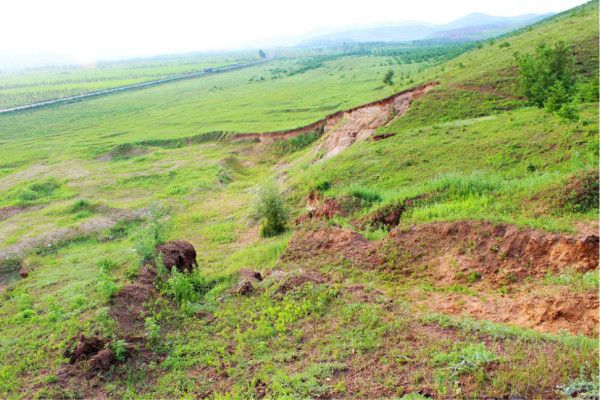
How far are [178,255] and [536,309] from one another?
12043 millimetres

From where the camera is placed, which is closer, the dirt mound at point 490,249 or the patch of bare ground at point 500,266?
the patch of bare ground at point 500,266

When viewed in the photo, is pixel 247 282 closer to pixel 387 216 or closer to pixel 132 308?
pixel 132 308

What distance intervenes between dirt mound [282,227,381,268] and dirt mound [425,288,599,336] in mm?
3331

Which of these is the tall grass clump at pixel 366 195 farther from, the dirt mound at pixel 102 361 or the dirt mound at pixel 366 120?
the dirt mound at pixel 366 120

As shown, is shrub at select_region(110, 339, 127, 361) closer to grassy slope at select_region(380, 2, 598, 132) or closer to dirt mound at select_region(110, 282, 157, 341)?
dirt mound at select_region(110, 282, 157, 341)

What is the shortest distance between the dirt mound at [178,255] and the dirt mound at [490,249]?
24.8 ft

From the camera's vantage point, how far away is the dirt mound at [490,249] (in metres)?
11.1

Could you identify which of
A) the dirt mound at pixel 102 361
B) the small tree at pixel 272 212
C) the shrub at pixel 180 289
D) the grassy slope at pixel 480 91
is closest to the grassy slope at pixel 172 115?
the grassy slope at pixel 480 91

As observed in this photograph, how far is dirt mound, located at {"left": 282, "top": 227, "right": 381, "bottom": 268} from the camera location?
47.2ft

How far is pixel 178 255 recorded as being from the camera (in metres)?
16.8

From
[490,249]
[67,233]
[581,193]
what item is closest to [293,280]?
[490,249]

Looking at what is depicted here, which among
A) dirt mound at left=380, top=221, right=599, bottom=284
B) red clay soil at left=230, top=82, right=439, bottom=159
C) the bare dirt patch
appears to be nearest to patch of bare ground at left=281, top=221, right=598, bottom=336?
dirt mound at left=380, top=221, right=599, bottom=284

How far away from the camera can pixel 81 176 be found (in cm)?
4050

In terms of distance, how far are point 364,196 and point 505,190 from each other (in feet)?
19.1
